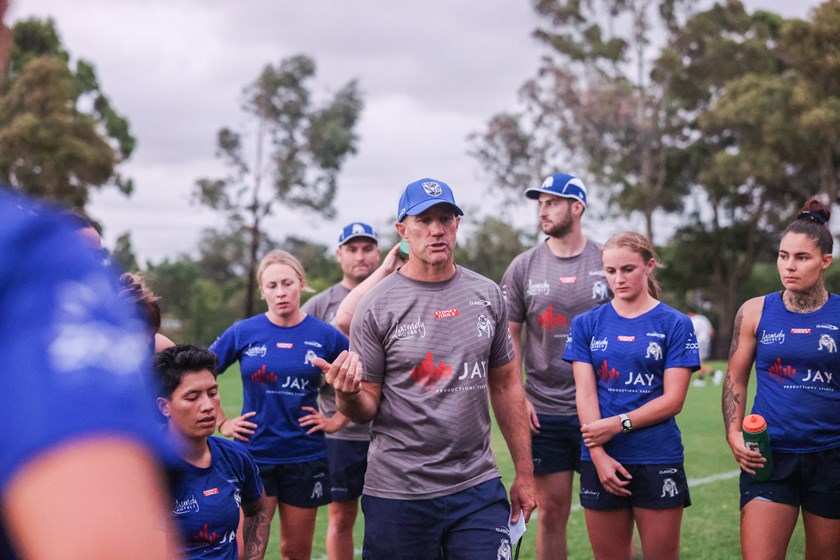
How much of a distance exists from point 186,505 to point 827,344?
3.65 m

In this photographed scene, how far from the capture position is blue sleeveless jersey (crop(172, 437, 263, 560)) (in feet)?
14.7

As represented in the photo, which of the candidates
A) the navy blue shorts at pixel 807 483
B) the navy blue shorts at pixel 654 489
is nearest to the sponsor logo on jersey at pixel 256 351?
the navy blue shorts at pixel 654 489

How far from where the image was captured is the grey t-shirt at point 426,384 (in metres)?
4.51

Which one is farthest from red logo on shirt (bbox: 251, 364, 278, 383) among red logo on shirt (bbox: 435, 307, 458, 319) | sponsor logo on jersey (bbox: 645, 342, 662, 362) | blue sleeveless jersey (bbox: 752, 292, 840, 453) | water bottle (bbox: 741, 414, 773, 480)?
blue sleeveless jersey (bbox: 752, 292, 840, 453)

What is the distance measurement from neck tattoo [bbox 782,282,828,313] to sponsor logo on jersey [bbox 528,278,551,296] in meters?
1.78

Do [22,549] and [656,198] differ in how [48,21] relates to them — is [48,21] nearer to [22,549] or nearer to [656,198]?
[656,198]

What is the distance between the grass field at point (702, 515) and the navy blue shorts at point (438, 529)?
125 inches

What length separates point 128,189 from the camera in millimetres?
35094

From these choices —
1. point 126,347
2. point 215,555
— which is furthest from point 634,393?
point 126,347

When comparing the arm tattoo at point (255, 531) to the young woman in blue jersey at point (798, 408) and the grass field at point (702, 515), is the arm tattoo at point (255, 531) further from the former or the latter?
the young woman in blue jersey at point (798, 408)

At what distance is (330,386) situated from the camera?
7.17m

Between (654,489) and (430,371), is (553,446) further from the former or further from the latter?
(430,371)

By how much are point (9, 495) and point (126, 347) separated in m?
0.15

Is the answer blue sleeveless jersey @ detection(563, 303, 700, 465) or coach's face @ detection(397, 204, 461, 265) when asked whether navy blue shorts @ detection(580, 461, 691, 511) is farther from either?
coach's face @ detection(397, 204, 461, 265)
